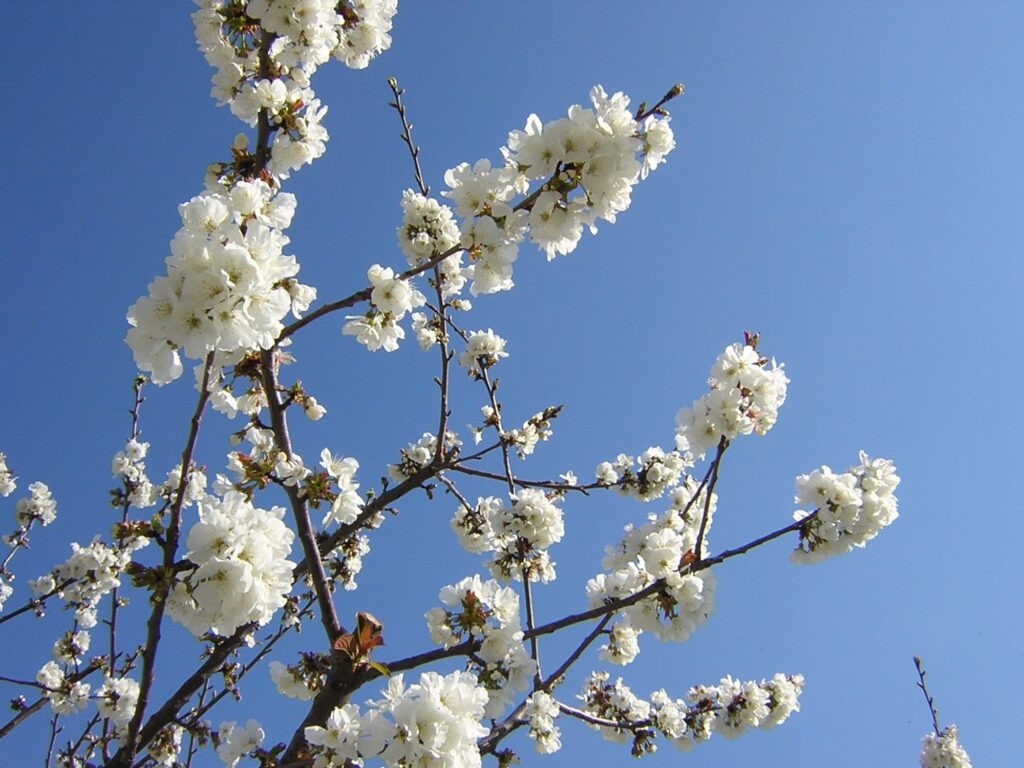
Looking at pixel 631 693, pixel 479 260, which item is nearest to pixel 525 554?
pixel 631 693

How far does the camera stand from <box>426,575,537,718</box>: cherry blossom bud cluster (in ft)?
11.3

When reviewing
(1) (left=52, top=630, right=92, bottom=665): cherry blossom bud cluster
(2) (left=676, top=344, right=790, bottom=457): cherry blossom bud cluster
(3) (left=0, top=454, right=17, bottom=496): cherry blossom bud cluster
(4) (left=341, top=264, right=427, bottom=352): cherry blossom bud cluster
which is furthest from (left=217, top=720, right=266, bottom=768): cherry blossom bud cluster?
(3) (left=0, top=454, right=17, bottom=496): cherry blossom bud cluster

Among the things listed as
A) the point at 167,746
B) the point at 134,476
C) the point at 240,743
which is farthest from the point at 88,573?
the point at 240,743

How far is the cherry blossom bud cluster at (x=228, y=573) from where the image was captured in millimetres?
2479

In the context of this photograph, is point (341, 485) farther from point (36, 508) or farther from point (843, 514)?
point (36, 508)

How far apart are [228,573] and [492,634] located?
1530 mm

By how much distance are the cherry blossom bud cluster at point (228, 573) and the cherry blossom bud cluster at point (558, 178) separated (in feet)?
5.36

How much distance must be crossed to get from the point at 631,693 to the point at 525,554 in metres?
2.08

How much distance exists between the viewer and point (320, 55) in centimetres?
397

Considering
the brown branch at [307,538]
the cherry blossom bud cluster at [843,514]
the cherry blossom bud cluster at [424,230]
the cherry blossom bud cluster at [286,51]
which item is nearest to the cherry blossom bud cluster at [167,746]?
the brown branch at [307,538]

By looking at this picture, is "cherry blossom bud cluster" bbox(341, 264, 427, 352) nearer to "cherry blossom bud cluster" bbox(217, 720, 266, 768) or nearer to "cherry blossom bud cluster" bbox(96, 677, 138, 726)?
"cherry blossom bud cluster" bbox(217, 720, 266, 768)

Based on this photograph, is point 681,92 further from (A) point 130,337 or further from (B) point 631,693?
(B) point 631,693

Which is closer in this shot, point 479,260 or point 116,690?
point 479,260

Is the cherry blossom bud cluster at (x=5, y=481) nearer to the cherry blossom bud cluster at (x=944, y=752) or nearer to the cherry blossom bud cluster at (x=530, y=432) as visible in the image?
the cherry blossom bud cluster at (x=530, y=432)
